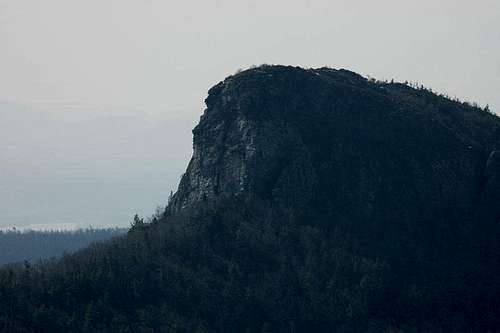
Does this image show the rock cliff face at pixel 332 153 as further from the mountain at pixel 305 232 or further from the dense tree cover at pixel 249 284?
the dense tree cover at pixel 249 284

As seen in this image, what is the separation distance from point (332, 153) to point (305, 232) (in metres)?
11.7

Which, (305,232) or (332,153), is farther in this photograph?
(332,153)

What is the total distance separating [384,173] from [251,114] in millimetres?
12901

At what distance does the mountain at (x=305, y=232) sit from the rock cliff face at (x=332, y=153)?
14 cm

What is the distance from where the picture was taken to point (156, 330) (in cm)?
6581

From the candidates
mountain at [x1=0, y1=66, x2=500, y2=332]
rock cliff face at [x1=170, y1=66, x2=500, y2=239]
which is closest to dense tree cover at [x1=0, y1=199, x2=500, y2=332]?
mountain at [x1=0, y1=66, x2=500, y2=332]

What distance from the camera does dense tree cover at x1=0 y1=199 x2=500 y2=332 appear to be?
→ 67125 mm

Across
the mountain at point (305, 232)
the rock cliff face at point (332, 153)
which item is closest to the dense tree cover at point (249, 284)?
the mountain at point (305, 232)

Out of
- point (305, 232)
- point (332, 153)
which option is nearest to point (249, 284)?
point (305, 232)

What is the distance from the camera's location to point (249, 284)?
240 ft

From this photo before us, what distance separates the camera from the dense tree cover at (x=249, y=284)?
67125 millimetres

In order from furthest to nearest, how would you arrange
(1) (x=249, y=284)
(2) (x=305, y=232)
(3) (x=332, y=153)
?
(3) (x=332, y=153), (2) (x=305, y=232), (1) (x=249, y=284)

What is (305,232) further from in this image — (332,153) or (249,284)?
(332,153)

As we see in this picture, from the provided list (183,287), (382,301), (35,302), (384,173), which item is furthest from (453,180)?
(35,302)
